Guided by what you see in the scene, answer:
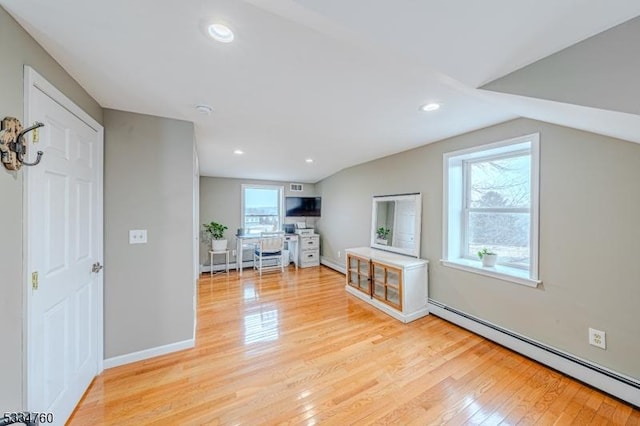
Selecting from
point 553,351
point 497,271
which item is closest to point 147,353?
point 497,271

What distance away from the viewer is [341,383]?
1.87 m

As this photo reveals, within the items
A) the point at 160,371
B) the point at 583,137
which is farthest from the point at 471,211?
the point at 160,371

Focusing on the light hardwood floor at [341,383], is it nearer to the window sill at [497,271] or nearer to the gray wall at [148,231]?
the gray wall at [148,231]

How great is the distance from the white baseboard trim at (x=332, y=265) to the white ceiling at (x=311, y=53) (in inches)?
129

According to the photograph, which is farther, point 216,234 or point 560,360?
point 216,234

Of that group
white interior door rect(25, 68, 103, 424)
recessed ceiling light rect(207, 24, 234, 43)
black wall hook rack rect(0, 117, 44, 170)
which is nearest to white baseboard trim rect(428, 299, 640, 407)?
recessed ceiling light rect(207, 24, 234, 43)

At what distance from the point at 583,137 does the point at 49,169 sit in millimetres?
3614

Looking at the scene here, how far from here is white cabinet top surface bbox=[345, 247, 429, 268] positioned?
9.91 feet

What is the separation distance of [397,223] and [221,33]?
316 cm

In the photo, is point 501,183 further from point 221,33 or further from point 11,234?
point 11,234

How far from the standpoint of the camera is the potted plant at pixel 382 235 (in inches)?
151

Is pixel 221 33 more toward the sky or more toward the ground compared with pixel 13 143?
more toward the sky

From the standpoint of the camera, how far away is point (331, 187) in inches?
216

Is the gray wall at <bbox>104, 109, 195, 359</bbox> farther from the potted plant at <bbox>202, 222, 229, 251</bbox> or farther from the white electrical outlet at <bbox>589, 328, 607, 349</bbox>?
the white electrical outlet at <bbox>589, 328, 607, 349</bbox>
